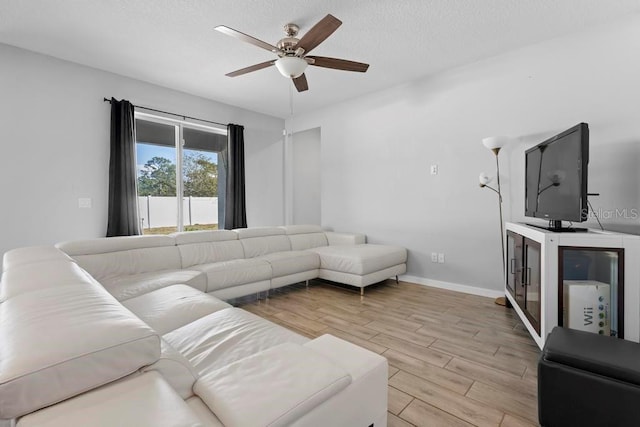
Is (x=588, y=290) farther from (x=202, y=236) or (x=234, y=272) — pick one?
(x=202, y=236)

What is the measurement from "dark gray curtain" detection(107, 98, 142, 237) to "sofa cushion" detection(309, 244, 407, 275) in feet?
7.81

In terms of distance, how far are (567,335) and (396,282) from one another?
8.36ft

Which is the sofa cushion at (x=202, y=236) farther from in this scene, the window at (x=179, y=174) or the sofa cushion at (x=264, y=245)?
the window at (x=179, y=174)

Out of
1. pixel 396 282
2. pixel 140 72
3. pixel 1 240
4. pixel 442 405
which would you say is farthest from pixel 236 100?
pixel 442 405

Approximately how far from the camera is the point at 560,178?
2.26 m

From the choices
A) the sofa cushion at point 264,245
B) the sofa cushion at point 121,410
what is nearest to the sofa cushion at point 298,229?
the sofa cushion at point 264,245

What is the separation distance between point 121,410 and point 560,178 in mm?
2838

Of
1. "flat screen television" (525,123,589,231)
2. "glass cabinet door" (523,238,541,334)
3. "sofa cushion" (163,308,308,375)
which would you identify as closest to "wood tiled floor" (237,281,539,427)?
"glass cabinet door" (523,238,541,334)

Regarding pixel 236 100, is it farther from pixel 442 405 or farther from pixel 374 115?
pixel 442 405

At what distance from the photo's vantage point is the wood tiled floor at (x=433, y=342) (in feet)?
5.14

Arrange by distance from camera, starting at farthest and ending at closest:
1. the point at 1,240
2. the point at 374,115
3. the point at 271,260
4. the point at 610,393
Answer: the point at 374,115
the point at 271,260
the point at 1,240
the point at 610,393

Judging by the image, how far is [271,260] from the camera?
3453mm

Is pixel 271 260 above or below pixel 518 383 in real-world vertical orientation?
above

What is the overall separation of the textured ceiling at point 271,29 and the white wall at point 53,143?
19cm
